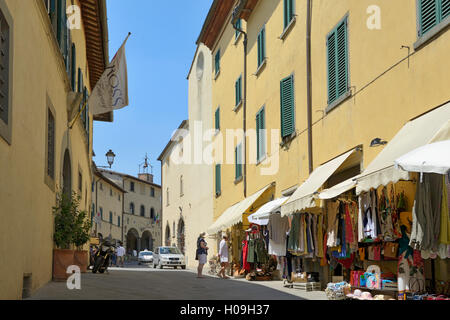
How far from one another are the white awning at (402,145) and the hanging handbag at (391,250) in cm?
142

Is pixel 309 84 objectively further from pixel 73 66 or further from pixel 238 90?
pixel 238 90

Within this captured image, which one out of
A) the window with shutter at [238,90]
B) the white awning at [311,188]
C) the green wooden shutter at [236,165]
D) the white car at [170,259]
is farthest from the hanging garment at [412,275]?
the white car at [170,259]

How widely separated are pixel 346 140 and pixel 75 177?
35.0ft

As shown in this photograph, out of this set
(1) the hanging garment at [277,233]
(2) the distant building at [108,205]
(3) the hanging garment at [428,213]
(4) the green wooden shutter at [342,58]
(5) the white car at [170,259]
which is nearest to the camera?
(3) the hanging garment at [428,213]

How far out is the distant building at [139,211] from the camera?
7162 cm

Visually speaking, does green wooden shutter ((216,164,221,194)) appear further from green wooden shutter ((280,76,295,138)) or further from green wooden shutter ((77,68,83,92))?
green wooden shutter ((280,76,295,138))

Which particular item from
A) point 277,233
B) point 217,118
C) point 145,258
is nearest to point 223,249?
point 277,233

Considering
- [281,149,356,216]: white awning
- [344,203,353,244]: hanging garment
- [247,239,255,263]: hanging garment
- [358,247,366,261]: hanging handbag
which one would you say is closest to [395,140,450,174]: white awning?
[344,203,353,244]: hanging garment

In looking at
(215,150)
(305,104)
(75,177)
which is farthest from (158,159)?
(305,104)

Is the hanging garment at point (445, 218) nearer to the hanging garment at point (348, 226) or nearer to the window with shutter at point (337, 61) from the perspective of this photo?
the hanging garment at point (348, 226)

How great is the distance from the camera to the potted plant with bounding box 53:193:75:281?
49.1 feet

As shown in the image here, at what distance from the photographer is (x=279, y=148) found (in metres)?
18.2

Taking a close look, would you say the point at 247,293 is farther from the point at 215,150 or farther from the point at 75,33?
the point at 215,150

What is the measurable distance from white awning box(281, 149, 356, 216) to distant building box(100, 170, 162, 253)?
55.9 m
